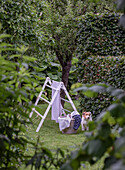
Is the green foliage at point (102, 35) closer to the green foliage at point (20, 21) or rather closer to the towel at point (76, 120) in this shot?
the green foliage at point (20, 21)

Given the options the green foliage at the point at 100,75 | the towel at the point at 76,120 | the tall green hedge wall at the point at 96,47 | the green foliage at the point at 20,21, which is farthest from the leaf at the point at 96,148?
the tall green hedge wall at the point at 96,47

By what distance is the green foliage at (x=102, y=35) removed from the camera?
6.23 meters

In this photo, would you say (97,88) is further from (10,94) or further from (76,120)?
(76,120)

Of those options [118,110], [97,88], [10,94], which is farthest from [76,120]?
[118,110]

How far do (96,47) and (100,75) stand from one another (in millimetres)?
845

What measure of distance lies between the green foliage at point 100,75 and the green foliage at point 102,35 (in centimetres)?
35

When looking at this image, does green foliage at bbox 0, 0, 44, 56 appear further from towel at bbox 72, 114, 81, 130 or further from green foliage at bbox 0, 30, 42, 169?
green foliage at bbox 0, 30, 42, 169

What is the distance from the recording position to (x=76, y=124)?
534 centimetres

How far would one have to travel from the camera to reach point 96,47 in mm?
6387

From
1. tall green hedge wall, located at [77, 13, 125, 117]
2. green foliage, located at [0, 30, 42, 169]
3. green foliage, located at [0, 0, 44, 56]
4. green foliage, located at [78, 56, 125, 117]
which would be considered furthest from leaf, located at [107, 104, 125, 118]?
tall green hedge wall, located at [77, 13, 125, 117]

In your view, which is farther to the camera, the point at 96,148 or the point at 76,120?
the point at 76,120

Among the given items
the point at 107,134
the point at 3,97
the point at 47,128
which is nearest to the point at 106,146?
the point at 107,134

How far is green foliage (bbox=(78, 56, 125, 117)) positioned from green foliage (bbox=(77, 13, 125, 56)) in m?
0.35

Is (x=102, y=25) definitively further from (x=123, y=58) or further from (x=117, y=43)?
(x=123, y=58)
